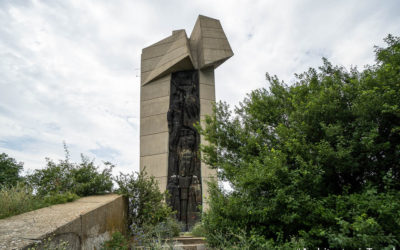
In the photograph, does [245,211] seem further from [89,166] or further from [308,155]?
[89,166]

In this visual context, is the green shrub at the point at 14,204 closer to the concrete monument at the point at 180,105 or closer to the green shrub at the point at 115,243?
the green shrub at the point at 115,243

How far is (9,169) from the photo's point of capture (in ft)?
58.6

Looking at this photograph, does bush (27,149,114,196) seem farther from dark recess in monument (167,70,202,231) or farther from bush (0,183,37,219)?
dark recess in monument (167,70,202,231)

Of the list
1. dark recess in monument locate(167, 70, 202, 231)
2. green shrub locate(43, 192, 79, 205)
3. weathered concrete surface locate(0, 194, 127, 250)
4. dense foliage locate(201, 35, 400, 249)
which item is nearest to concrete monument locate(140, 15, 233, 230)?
dark recess in monument locate(167, 70, 202, 231)

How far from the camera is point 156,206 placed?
594cm

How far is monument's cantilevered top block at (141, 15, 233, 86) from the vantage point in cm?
1266

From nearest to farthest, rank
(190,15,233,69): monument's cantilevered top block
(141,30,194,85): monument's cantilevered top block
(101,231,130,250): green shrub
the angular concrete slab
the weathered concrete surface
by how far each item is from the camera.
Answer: the weathered concrete surface, (101,231,130,250): green shrub, the angular concrete slab, (141,30,194,85): monument's cantilevered top block, (190,15,233,69): monument's cantilevered top block

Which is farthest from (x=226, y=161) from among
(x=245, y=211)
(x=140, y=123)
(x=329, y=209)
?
(x=140, y=123)

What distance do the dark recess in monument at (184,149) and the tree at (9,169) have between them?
10.7 m

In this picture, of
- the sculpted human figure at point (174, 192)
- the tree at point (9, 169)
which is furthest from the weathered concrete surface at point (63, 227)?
the tree at point (9, 169)

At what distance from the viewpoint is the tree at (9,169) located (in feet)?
54.9

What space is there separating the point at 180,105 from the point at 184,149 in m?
1.94

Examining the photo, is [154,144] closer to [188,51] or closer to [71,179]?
[188,51]

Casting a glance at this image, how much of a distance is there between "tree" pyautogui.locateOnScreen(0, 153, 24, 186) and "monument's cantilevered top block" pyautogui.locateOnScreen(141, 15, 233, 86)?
10.2m
